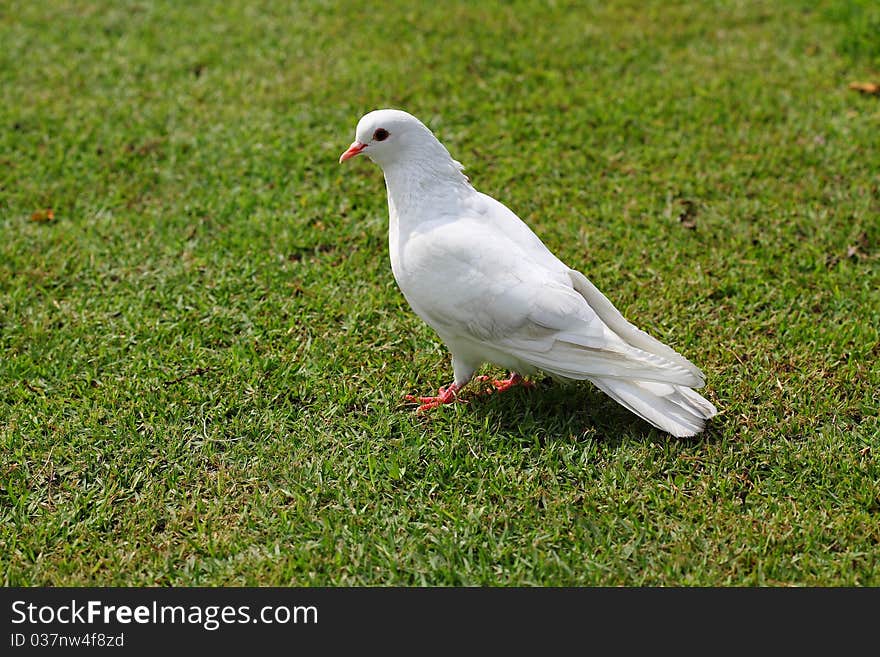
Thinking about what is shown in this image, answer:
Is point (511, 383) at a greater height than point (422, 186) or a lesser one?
Result: lesser

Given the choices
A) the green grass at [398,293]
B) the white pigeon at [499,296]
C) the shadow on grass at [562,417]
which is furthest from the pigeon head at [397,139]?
the shadow on grass at [562,417]

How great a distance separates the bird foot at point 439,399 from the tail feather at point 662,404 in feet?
2.29

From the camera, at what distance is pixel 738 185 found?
5.06 m

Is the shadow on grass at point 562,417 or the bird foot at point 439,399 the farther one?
the bird foot at point 439,399

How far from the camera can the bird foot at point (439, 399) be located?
3.75 metres

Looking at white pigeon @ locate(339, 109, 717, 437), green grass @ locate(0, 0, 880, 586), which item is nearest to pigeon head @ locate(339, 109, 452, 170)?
white pigeon @ locate(339, 109, 717, 437)

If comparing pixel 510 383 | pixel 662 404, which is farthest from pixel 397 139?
pixel 662 404

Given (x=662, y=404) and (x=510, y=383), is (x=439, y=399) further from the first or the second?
(x=662, y=404)

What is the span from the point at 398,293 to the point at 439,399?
0.86 metres

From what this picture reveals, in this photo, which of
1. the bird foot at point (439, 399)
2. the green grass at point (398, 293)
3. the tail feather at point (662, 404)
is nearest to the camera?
the green grass at point (398, 293)

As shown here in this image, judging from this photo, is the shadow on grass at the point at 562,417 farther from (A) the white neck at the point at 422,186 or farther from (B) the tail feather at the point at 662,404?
(A) the white neck at the point at 422,186

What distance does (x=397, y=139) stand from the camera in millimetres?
3492

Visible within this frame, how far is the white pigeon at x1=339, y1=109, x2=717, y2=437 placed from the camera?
10.8 feet

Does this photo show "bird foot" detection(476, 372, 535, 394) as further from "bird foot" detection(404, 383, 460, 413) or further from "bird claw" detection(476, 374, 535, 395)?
"bird foot" detection(404, 383, 460, 413)
